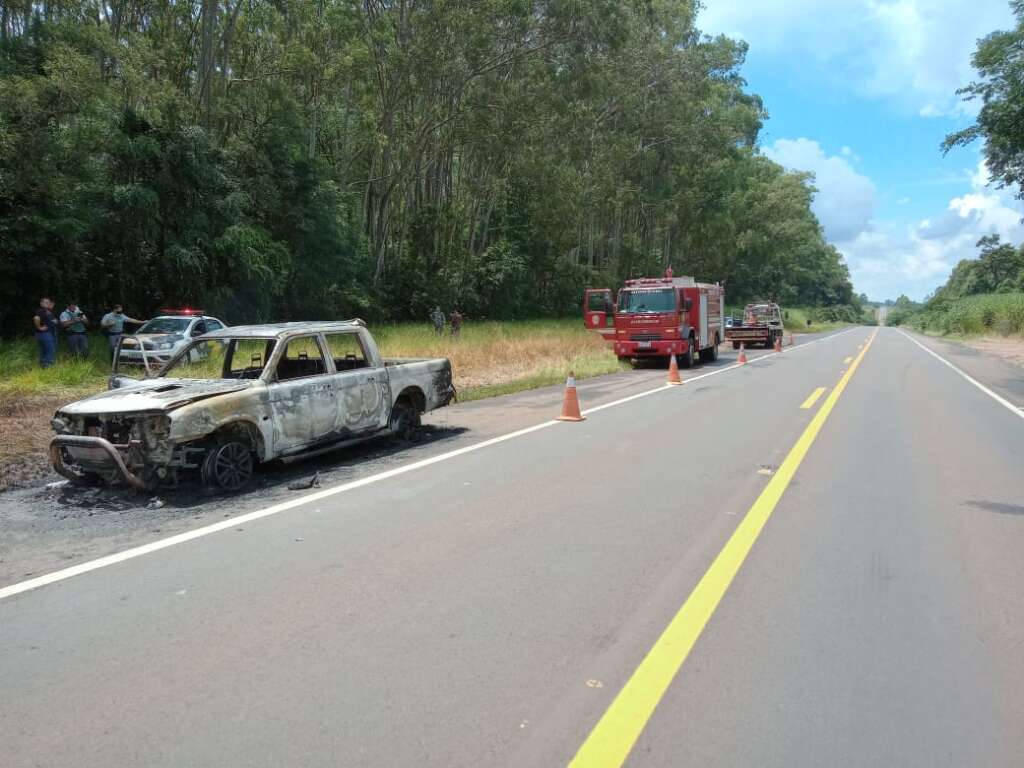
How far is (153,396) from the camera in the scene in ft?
22.6

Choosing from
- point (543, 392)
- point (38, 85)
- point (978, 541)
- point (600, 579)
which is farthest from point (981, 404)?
point (38, 85)

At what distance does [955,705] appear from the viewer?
3244 mm

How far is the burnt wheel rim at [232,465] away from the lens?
23.1ft

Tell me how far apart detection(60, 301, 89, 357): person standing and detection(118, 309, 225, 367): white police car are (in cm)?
111

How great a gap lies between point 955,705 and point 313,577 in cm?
351

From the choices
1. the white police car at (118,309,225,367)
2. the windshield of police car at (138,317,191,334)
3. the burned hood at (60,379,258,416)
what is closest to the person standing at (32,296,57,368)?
the white police car at (118,309,225,367)

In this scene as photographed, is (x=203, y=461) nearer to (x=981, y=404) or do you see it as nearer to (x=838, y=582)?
(x=838, y=582)

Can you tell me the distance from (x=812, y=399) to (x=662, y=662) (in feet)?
40.4

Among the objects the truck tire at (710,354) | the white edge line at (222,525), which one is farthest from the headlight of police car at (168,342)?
the truck tire at (710,354)

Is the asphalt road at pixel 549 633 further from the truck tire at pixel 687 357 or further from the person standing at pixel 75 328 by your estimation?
the truck tire at pixel 687 357

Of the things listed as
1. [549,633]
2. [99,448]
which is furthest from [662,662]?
[99,448]

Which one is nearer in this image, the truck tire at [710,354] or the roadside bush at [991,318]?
the truck tire at [710,354]

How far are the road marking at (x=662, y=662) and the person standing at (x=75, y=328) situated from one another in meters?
16.7

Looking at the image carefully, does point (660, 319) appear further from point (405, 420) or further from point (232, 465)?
point (232, 465)
